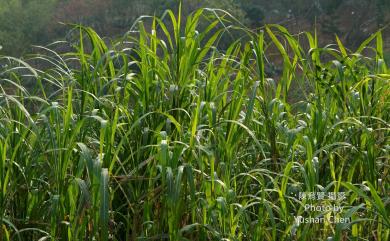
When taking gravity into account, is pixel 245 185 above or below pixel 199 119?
below

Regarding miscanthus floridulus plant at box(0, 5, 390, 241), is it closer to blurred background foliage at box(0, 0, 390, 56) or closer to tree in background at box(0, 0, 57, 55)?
blurred background foliage at box(0, 0, 390, 56)

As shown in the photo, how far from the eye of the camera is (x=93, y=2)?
2514 centimetres

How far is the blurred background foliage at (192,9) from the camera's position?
20672 mm

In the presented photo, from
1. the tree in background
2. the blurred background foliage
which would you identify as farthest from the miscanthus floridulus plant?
the tree in background

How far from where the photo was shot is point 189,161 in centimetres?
151

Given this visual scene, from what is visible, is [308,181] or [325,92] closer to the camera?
[308,181]

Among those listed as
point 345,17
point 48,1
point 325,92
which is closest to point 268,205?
point 325,92

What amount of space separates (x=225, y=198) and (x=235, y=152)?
0.21m

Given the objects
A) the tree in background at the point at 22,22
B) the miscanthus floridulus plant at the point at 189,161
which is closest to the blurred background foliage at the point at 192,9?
the tree in background at the point at 22,22

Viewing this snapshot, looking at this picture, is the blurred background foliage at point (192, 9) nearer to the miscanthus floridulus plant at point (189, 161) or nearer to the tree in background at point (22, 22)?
the tree in background at point (22, 22)

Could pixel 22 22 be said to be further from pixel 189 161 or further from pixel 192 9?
pixel 189 161

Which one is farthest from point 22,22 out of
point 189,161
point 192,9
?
point 189,161

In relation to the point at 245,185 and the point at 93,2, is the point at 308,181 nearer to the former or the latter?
the point at 245,185

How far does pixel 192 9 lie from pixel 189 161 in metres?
19.3
